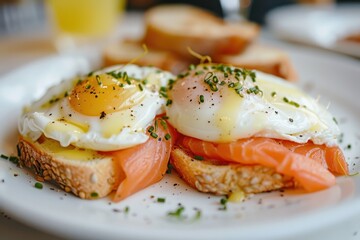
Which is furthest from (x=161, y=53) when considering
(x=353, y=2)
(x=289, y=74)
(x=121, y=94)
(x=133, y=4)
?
(x=353, y=2)

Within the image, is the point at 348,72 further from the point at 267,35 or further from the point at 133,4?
the point at 133,4

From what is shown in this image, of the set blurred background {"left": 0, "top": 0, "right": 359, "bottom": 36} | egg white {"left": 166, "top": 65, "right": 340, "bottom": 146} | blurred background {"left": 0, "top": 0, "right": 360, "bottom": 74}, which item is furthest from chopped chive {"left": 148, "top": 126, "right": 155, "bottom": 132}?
blurred background {"left": 0, "top": 0, "right": 359, "bottom": 36}

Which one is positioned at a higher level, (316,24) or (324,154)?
(324,154)

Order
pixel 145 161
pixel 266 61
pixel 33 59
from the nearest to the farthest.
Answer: pixel 145 161
pixel 266 61
pixel 33 59

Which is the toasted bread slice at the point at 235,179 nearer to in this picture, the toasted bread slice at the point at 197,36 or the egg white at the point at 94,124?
the egg white at the point at 94,124

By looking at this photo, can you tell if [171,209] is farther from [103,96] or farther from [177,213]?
[103,96]

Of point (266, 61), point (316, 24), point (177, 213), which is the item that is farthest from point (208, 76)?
point (316, 24)
